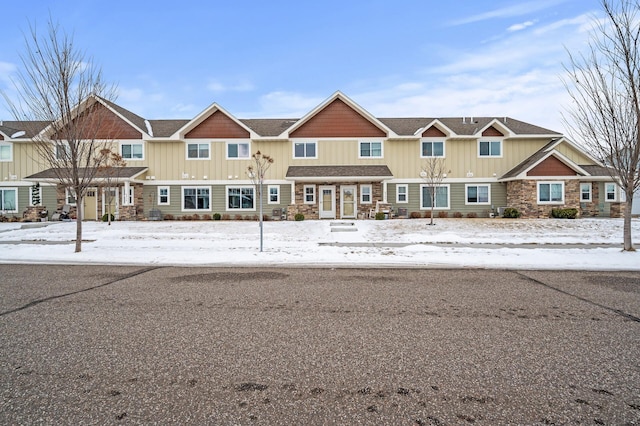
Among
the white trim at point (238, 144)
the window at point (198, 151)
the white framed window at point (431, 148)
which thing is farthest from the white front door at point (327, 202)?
the window at point (198, 151)

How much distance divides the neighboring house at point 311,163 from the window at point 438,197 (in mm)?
72

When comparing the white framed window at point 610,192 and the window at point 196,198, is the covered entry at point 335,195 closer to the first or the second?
the window at point 196,198

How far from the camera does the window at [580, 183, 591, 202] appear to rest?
27000 mm

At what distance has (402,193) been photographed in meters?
27.3

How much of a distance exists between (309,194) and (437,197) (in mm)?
9339

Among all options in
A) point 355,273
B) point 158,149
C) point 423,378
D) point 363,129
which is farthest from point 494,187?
point 423,378

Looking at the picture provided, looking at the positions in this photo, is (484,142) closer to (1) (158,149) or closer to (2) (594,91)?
(2) (594,91)

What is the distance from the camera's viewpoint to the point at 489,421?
112 inches

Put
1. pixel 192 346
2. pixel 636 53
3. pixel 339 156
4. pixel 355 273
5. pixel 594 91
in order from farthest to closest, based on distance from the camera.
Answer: pixel 339 156
pixel 594 91
pixel 636 53
pixel 355 273
pixel 192 346

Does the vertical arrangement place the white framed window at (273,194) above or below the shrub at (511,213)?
above

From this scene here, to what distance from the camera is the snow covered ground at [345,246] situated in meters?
11.0

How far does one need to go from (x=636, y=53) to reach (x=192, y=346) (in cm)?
1435

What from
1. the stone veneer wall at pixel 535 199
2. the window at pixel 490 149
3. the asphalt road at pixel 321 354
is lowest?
the asphalt road at pixel 321 354

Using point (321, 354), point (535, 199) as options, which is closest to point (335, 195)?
point (535, 199)
